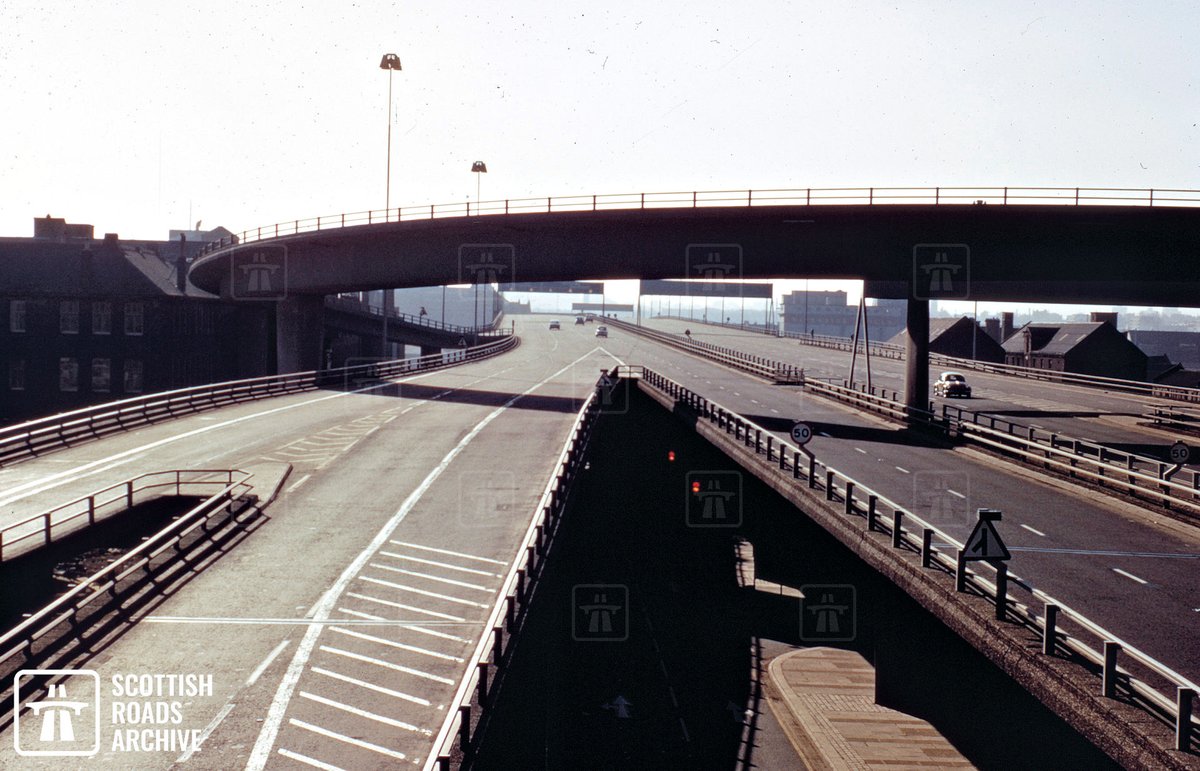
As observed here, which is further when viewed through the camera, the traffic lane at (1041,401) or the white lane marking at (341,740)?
the traffic lane at (1041,401)

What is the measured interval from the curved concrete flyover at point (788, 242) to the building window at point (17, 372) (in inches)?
1129

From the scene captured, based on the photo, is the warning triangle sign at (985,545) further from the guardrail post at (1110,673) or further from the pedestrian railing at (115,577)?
the pedestrian railing at (115,577)

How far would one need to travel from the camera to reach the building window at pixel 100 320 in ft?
222

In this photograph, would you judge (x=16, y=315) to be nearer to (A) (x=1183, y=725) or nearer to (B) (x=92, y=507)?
(B) (x=92, y=507)

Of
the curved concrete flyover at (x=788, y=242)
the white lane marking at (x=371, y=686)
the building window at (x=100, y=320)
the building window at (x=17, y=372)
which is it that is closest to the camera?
the white lane marking at (x=371, y=686)

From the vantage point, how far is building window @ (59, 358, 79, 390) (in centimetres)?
6719

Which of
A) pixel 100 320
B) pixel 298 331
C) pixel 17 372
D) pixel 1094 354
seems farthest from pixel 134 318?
pixel 1094 354

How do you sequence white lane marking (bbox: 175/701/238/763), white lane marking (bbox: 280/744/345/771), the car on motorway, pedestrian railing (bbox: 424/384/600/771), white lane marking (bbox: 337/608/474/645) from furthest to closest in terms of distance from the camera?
1. the car on motorway
2. white lane marking (bbox: 337/608/474/645)
3. white lane marking (bbox: 175/701/238/763)
4. white lane marking (bbox: 280/744/345/771)
5. pedestrian railing (bbox: 424/384/600/771)

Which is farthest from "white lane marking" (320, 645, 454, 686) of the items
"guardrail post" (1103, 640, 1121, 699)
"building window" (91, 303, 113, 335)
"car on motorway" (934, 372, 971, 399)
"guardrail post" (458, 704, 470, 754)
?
"building window" (91, 303, 113, 335)

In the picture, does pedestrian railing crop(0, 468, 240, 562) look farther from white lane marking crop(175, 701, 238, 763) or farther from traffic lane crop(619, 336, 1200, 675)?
traffic lane crop(619, 336, 1200, 675)

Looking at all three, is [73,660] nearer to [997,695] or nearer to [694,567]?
[997,695]

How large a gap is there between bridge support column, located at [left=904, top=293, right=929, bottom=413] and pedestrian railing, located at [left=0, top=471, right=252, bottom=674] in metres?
30.0

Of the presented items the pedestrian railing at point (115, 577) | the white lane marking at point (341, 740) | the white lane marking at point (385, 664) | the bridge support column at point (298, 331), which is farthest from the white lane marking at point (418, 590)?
the bridge support column at point (298, 331)

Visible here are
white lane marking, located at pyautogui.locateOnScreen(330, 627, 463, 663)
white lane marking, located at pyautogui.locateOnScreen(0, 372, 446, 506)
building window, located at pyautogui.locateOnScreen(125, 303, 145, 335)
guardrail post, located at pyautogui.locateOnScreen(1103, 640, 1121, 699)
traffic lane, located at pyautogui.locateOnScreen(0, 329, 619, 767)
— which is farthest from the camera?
building window, located at pyautogui.locateOnScreen(125, 303, 145, 335)
